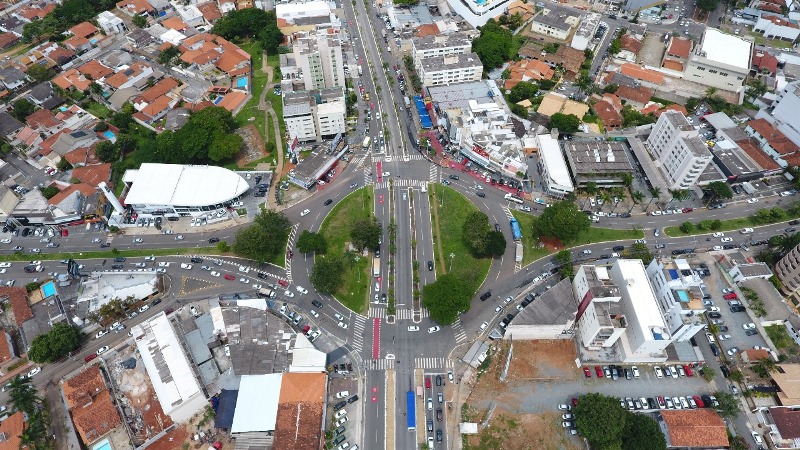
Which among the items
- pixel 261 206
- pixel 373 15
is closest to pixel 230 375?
pixel 261 206

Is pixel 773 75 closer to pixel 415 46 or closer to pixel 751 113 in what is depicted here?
pixel 751 113

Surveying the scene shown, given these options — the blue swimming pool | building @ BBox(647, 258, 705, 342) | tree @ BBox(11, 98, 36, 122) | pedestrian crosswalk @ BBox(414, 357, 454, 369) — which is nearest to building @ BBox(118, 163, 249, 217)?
the blue swimming pool

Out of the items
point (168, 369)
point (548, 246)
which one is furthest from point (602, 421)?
point (168, 369)

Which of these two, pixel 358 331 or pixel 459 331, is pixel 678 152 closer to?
pixel 459 331

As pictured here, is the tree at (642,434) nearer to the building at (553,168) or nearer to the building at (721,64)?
the building at (553,168)

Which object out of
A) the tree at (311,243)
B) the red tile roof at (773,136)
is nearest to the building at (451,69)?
the tree at (311,243)

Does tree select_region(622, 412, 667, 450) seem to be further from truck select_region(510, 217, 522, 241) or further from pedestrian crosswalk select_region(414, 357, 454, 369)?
truck select_region(510, 217, 522, 241)
